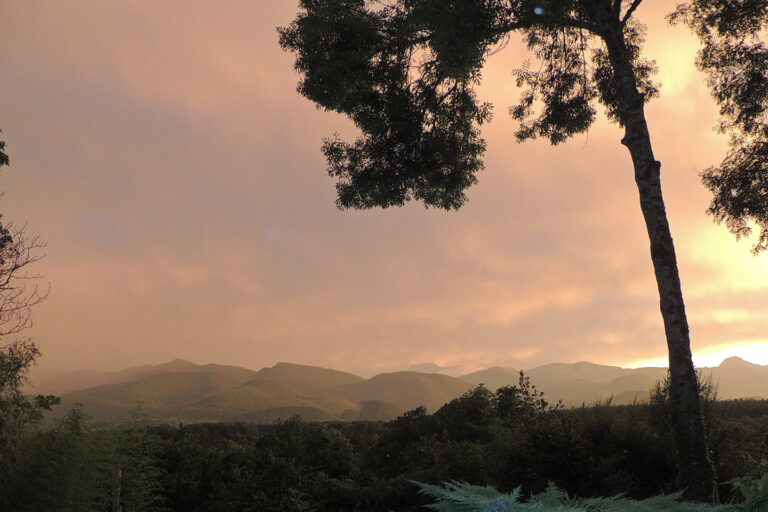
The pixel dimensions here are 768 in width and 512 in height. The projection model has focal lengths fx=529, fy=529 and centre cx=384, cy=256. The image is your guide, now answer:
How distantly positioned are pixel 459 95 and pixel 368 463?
10834 mm

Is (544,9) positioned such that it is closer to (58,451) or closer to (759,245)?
(759,245)

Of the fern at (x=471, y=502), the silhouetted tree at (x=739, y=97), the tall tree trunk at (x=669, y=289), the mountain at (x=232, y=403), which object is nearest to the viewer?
the fern at (x=471, y=502)

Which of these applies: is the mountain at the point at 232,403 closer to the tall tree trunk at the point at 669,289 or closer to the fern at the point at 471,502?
the tall tree trunk at the point at 669,289

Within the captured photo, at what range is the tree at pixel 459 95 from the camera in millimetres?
9906

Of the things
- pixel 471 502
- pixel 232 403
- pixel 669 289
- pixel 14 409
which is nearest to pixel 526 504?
pixel 471 502

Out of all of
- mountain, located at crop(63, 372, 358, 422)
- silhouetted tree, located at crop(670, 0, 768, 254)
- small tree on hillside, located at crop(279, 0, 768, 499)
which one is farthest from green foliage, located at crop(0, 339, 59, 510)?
mountain, located at crop(63, 372, 358, 422)

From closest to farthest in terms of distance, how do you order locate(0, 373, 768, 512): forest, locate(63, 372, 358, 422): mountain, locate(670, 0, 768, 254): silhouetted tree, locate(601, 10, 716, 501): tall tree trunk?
locate(0, 373, 768, 512): forest, locate(601, 10, 716, 501): tall tree trunk, locate(670, 0, 768, 254): silhouetted tree, locate(63, 372, 358, 422): mountain

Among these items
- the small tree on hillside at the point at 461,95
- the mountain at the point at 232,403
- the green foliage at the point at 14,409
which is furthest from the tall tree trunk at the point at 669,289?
the mountain at the point at 232,403

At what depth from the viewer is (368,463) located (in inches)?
589

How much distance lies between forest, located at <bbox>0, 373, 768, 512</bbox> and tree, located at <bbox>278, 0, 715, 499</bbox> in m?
1.56

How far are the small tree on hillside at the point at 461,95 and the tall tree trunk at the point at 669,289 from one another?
0.02m

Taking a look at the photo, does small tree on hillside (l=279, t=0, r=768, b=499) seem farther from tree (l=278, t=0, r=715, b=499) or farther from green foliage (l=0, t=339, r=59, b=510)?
green foliage (l=0, t=339, r=59, b=510)

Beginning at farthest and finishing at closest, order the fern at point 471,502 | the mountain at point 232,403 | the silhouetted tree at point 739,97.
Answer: the mountain at point 232,403, the silhouetted tree at point 739,97, the fern at point 471,502

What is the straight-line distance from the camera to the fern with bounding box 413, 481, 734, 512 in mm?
2318
